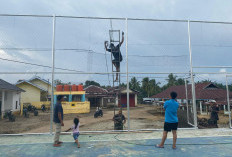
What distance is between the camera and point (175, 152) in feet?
13.1

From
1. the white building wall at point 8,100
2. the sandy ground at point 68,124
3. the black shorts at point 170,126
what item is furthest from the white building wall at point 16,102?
the black shorts at point 170,126

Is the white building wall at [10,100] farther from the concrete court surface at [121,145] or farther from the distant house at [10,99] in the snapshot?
the concrete court surface at [121,145]

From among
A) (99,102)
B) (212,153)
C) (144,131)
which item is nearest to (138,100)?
(99,102)

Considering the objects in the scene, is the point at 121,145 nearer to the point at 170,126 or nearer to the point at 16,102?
the point at 170,126

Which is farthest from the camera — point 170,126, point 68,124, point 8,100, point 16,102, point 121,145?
point 16,102

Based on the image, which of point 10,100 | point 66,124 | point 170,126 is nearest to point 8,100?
point 10,100

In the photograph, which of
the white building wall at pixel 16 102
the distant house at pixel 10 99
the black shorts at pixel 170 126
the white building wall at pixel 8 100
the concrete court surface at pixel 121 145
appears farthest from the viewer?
the white building wall at pixel 16 102

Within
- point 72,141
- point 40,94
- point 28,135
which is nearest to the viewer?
point 72,141

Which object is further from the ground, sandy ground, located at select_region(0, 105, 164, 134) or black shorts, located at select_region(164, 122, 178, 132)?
black shorts, located at select_region(164, 122, 178, 132)

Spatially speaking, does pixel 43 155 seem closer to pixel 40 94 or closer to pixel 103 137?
pixel 103 137

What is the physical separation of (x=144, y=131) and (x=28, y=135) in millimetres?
4353

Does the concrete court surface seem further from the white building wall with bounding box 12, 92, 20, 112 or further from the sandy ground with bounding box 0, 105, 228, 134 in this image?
the white building wall with bounding box 12, 92, 20, 112

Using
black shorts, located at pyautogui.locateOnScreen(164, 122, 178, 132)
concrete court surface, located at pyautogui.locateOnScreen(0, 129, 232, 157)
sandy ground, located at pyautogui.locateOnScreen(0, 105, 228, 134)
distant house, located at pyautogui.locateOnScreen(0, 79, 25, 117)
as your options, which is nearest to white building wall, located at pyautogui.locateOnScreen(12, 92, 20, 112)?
distant house, located at pyautogui.locateOnScreen(0, 79, 25, 117)

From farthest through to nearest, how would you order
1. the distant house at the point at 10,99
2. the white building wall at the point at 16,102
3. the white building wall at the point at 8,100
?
the white building wall at the point at 16,102 < the white building wall at the point at 8,100 < the distant house at the point at 10,99
